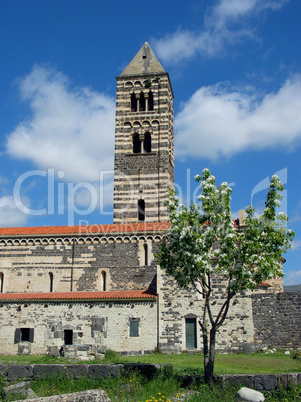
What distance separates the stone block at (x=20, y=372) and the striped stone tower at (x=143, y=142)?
2060cm

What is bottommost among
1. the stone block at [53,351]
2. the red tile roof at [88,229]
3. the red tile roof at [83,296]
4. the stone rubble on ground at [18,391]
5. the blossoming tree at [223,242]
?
the stone block at [53,351]

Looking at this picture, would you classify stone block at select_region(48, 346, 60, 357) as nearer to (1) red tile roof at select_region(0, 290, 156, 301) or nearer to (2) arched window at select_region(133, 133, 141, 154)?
(1) red tile roof at select_region(0, 290, 156, 301)

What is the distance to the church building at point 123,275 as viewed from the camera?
21.1 m

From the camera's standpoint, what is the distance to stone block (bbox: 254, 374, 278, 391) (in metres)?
10.4

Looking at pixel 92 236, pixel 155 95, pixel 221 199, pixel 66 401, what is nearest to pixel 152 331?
pixel 92 236

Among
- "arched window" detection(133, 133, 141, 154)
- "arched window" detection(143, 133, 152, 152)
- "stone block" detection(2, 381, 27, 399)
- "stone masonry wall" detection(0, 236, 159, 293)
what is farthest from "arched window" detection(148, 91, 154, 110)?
"stone block" detection(2, 381, 27, 399)

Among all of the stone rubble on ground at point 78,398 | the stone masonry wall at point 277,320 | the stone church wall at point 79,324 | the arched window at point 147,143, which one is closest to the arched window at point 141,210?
the arched window at point 147,143

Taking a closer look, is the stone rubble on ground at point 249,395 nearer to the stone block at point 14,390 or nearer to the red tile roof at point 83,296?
the stone block at point 14,390

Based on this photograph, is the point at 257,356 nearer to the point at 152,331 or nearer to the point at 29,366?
the point at 152,331

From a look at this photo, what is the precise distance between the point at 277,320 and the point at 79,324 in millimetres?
10930

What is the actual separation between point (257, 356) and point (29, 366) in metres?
11.8

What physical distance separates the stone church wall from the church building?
5cm

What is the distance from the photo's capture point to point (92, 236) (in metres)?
27.4

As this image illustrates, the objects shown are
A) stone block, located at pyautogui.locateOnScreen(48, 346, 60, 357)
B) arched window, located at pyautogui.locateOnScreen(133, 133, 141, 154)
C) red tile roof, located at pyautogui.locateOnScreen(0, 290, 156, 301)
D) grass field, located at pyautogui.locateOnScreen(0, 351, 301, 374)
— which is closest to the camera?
grass field, located at pyautogui.locateOnScreen(0, 351, 301, 374)
